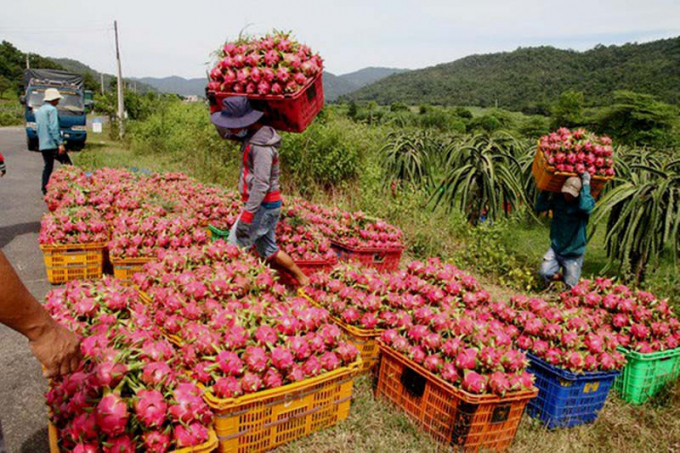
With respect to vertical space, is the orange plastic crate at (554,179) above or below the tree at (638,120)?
below

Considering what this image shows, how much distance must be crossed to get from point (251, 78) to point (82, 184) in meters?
4.00

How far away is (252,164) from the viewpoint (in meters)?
4.31

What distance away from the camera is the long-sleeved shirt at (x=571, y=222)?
16.7 ft

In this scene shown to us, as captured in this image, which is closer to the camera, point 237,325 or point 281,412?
point 281,412

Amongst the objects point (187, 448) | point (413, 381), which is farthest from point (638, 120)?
point (187, 448)

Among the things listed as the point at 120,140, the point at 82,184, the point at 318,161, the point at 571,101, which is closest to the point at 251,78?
the point at 82,184

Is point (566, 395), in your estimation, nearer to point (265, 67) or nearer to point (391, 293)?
point (391, 293)

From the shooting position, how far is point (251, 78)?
177 inches

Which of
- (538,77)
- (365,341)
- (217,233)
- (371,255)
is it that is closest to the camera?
(365,341)

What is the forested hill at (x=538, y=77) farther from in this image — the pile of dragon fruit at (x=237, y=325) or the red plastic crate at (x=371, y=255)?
the pile of dragon fruit at (x=237, y=325)

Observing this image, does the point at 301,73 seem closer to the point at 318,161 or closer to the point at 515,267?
the point at 515,267

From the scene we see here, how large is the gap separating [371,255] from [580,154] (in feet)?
8.89

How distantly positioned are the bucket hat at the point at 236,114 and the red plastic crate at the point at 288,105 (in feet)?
0.82

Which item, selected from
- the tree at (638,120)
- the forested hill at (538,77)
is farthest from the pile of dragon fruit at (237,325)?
the forested hill at (538,77)
